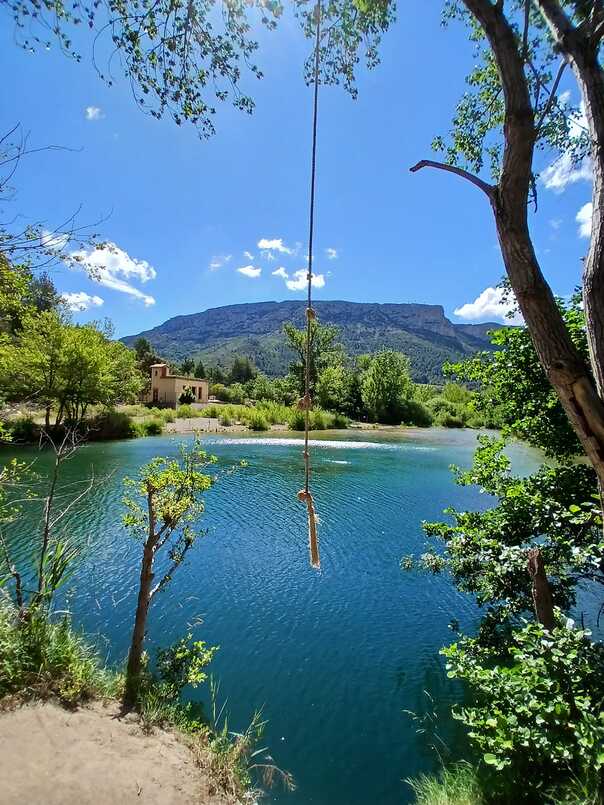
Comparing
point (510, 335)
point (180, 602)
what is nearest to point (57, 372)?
point (180, 602)

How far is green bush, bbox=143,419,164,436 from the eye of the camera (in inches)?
1033

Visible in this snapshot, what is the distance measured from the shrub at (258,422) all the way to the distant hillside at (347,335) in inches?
3271

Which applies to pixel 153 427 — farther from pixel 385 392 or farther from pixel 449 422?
pixel 449 422

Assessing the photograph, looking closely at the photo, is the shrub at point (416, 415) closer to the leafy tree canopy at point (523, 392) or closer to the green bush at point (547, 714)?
the leafy tree canopy at point (523, 392)

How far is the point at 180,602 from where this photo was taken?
654 centimetres

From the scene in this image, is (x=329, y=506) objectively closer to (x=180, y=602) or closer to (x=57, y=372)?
(x=180, y=602)

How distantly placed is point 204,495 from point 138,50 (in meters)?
11.3

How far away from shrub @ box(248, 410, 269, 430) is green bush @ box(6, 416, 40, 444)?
1473 centimetres

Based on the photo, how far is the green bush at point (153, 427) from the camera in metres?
26.2

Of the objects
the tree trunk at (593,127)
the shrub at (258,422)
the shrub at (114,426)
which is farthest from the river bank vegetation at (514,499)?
the shrub at (258,422)

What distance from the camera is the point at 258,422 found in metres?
31.9

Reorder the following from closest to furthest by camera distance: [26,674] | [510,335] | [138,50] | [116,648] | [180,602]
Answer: [138,50], [26,674], [510,335], [116,648], [180,602]

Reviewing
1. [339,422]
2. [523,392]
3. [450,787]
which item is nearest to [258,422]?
[339,422]

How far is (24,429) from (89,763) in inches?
857
